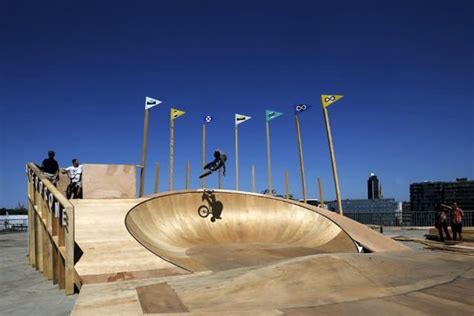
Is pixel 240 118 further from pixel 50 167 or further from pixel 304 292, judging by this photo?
pixel 304 292

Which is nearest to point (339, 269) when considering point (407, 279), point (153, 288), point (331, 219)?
point (407, 279)

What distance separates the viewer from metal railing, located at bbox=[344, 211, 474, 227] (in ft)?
84.4

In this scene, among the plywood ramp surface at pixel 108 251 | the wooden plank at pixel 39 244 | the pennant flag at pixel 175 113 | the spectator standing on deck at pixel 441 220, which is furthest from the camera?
the pennant flag at pixel 175 113

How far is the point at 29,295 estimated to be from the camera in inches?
270

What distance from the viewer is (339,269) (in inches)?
209

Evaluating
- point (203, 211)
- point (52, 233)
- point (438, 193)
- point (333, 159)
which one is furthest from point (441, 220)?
point (438, 193)

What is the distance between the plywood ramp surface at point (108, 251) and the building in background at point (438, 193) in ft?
109

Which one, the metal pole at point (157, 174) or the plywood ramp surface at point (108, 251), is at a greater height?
the metal pole at point (157, 174)

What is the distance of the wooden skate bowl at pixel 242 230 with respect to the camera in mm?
8766

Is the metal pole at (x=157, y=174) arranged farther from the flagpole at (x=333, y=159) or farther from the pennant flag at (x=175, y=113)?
the flagpole at (x=333, y=159)

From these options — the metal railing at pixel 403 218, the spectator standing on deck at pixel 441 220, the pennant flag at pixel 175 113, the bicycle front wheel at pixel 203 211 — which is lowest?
the metal railing at pixel 403 218

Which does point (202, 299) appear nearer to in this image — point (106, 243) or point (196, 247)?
point (106, 243)

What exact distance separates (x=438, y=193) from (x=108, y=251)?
139 ft

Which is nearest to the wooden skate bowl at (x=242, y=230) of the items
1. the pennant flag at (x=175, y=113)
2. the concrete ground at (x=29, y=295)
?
the concrete ground at (x=29, y=295)
